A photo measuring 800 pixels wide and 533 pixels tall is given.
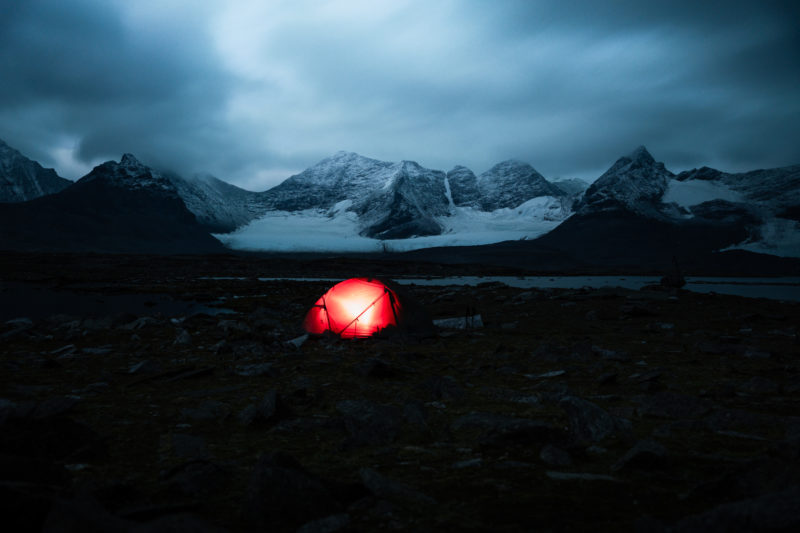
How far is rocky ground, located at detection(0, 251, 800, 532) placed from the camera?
2.85 m

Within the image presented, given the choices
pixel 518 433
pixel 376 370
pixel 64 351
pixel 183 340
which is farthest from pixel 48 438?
pixel 183 340

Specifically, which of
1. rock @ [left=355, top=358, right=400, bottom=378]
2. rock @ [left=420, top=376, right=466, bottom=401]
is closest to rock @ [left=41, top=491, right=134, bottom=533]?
rock @ [left=420, top=376, right=466, bottom=401]

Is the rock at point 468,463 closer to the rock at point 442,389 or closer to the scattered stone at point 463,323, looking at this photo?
the rock at point 442,389

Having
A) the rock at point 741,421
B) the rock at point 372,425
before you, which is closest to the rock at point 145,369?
the rock at point 372,425

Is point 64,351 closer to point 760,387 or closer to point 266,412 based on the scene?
point 266,412

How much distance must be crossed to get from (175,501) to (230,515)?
0.52m

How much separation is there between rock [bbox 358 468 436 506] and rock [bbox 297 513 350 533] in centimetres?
44

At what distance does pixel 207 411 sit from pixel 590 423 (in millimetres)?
4544

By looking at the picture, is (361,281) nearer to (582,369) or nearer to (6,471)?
(582,369)

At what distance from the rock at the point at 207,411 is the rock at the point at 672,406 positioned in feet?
16.8

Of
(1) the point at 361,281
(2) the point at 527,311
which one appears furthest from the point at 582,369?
(2) the point at 527,311

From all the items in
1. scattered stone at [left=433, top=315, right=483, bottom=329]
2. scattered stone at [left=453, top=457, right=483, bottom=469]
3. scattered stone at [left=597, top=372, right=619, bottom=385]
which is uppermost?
scattered stone at [left=453, top=457, right=483, bottom=469]

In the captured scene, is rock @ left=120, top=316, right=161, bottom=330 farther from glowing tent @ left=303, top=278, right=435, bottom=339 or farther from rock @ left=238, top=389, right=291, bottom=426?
rock @ left=238, top=389, right=291, bottom=426

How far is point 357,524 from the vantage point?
285 centimetres
